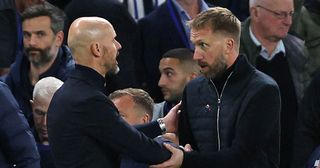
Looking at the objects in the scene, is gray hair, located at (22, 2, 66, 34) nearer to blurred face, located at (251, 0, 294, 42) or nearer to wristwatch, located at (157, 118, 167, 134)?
blurred face, located at (251, 0, 294, 42)

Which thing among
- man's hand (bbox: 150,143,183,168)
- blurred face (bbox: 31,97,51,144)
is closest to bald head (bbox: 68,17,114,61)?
man's hand (bbox: 150,143,183,168)

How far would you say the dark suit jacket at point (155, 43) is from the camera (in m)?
7.65

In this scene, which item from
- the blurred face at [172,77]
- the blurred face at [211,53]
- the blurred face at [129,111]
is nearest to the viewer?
the blurred face at [211,53]

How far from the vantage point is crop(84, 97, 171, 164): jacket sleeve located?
16.4ft

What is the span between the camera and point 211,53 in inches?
214

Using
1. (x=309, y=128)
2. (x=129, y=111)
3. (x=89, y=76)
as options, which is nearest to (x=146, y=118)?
(x=129, y=111)

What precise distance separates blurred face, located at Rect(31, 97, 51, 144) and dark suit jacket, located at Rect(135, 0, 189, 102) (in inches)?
43.5

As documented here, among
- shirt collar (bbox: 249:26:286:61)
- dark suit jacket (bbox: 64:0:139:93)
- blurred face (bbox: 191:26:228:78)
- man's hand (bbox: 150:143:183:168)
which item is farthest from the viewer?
dark suit jacket (bbox: 64:0:139:93)

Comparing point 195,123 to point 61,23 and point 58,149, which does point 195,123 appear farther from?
point 61,23

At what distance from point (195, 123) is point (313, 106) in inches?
67.0

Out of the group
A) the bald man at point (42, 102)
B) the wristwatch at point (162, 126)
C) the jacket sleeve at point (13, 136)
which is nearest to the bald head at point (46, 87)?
the bald man at point (42, 102)

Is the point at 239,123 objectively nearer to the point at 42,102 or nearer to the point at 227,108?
the point at 227,108

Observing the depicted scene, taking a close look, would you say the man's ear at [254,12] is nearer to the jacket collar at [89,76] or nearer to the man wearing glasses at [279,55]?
the man wearing glasses at [279,55]

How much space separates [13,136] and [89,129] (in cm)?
88
